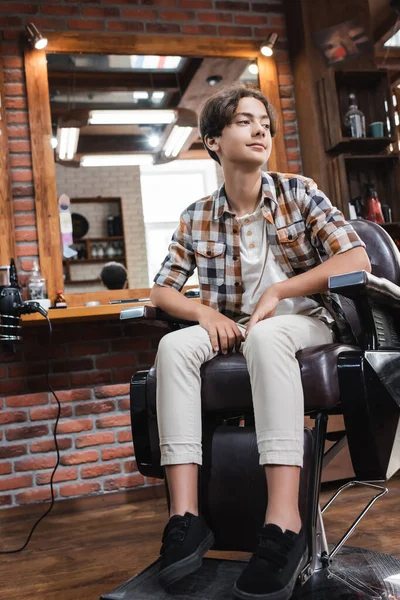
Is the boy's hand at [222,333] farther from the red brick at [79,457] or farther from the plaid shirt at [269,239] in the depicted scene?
the red brick at [79,457]

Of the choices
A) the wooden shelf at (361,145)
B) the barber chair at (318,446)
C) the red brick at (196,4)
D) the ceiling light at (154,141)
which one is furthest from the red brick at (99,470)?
the red brick at (196,4)

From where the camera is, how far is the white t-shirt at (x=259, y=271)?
68.2 inches

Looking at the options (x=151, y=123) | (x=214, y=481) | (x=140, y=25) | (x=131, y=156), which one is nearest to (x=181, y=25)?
(x=140, y=25)

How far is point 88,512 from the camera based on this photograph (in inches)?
106

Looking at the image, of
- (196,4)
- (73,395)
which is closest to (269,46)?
(196,4)

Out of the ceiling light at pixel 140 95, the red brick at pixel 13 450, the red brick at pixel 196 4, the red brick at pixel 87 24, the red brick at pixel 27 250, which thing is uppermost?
the red brick at pixel 196 4

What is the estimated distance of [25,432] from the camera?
2.97 metres

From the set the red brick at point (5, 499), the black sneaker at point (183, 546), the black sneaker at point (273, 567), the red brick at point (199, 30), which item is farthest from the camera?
the red brick at point (199, 30)

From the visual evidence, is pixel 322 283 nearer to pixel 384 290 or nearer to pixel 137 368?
pixel 384 290

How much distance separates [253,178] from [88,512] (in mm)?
1719

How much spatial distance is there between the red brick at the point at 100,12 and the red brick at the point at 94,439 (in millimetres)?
2242

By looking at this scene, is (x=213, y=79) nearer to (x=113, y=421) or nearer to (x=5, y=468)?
(x=113, y=421)

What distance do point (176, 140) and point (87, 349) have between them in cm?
126

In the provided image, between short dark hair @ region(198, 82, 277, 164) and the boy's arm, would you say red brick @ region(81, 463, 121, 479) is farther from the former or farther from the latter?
short dark hair @ region(198, 82, 277, 164)
